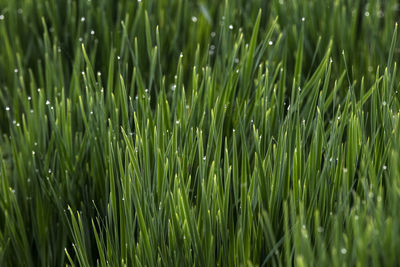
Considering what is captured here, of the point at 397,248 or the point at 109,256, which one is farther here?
the point at 109,256

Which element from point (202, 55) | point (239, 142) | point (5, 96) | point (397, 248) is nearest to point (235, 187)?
point (239, 142)

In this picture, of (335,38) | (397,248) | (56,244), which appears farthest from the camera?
(335,38)

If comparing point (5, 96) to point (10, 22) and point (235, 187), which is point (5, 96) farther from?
point (235, 187)

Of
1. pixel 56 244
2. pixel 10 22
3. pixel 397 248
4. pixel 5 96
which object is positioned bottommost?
pixel 56 244

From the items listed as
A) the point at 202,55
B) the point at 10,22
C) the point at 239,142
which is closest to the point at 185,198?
the point at 239,142

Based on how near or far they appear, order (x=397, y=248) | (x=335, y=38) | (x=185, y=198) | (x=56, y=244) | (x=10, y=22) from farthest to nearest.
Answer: (x=10, y=22), (x=335, y=38), (x=56, y=244), (x=185, y=198), (x=397, y=248)

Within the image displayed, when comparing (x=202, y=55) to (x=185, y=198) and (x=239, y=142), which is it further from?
(x=185, y=198)

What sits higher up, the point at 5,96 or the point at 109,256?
the point at 5,96
